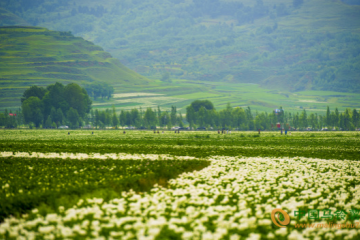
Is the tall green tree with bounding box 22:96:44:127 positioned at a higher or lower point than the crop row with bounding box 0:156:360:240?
higher

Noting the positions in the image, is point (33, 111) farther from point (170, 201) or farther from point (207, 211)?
point (207, 211)

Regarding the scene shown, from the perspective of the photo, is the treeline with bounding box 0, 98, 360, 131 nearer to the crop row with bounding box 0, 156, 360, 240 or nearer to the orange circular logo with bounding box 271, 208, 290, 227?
the crop row with bounding box 0, 156, 360, 240

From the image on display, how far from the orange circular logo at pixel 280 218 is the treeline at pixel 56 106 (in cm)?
Answer: 16535

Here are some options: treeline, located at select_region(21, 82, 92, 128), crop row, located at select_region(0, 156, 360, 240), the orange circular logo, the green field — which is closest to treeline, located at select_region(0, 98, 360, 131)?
treeline, located at select_region(21, 82, 92, 128)

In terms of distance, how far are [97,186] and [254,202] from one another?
780 cm

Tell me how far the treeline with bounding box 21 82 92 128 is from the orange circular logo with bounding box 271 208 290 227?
165 meters

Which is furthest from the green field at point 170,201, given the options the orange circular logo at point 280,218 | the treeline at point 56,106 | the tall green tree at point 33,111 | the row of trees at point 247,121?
the row of trees at point 247,121

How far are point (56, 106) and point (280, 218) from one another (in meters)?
179

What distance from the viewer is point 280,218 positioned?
15.8m

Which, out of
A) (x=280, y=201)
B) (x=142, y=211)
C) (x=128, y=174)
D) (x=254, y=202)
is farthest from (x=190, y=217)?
(x=128, y=174)

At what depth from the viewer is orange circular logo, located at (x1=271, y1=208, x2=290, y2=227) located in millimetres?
15236

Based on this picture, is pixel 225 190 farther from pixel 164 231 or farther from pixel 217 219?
pixel 164 231

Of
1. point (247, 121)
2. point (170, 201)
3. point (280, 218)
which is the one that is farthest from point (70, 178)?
point (247, 121)

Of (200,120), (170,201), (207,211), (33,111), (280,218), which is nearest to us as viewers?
(280,218)
